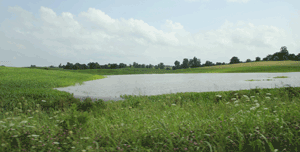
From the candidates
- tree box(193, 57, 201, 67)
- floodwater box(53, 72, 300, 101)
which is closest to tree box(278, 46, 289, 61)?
tree box(193, 57, 201, 67)

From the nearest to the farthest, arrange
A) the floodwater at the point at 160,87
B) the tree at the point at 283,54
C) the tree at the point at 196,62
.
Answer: the floodwater at the point at 160,87 → the tree at the point at 283,54 → the tree at the point at 196,62

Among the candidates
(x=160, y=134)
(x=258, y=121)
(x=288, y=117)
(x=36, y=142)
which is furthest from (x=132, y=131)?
(x=288, y=117)

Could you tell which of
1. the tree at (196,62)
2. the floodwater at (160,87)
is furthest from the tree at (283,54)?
the floodwater at (160,87)

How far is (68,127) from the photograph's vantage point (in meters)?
4.10

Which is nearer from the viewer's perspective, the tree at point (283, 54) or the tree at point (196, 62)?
the tree at point (283, 54)

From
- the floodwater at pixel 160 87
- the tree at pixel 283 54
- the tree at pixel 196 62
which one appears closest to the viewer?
the floodwater at pixel 160 87

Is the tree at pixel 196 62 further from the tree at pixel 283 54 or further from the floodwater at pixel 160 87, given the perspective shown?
the floodwater at pixel 160 87

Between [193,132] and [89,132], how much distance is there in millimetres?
2353

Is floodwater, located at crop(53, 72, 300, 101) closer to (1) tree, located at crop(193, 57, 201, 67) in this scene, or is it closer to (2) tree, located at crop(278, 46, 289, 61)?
(2) tree, located at crop(278, 46, 289, 61)

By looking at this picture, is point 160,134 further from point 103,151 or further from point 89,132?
point 89,132

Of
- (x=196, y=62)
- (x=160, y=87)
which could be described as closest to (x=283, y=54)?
(x=196, y=62)

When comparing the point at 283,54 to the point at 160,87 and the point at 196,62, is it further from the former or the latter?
the point at 160,87

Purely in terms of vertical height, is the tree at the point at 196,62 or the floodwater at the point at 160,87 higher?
the tree at the point at 196,62

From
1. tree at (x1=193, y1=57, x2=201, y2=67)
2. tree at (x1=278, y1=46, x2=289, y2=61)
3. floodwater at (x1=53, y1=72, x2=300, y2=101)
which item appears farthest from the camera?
tree at (x1=193, y1=57, x2=201, y2=67)
